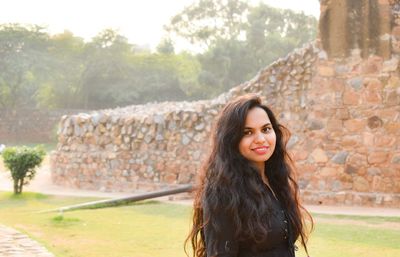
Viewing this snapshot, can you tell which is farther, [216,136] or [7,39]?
[7,39]

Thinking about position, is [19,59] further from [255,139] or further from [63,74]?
[255,139]

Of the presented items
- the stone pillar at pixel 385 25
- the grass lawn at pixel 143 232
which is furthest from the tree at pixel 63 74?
the stone pillar at pixel 385 25

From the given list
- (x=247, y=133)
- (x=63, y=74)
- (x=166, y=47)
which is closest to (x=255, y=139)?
(x=247, y=133)

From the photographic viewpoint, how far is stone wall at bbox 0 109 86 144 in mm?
27203

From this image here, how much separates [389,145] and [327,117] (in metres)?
0.95

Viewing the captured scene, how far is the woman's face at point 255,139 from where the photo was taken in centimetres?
260

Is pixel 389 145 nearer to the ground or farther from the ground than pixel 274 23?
nearer to the ground

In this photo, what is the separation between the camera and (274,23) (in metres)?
30.2

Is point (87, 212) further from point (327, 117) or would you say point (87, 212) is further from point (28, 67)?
point (28, 67)

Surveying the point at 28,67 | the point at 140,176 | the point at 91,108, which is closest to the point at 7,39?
the point at 28,67

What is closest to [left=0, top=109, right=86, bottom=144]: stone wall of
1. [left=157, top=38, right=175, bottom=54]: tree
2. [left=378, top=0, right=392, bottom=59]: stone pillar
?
[left=157, top=38, right=175, bottom=54]: tree

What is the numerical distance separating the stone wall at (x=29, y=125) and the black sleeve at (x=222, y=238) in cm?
2530

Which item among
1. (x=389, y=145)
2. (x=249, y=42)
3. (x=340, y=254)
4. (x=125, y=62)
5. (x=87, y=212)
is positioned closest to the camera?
(x=340, y=254)

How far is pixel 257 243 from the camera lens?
2.45 m
